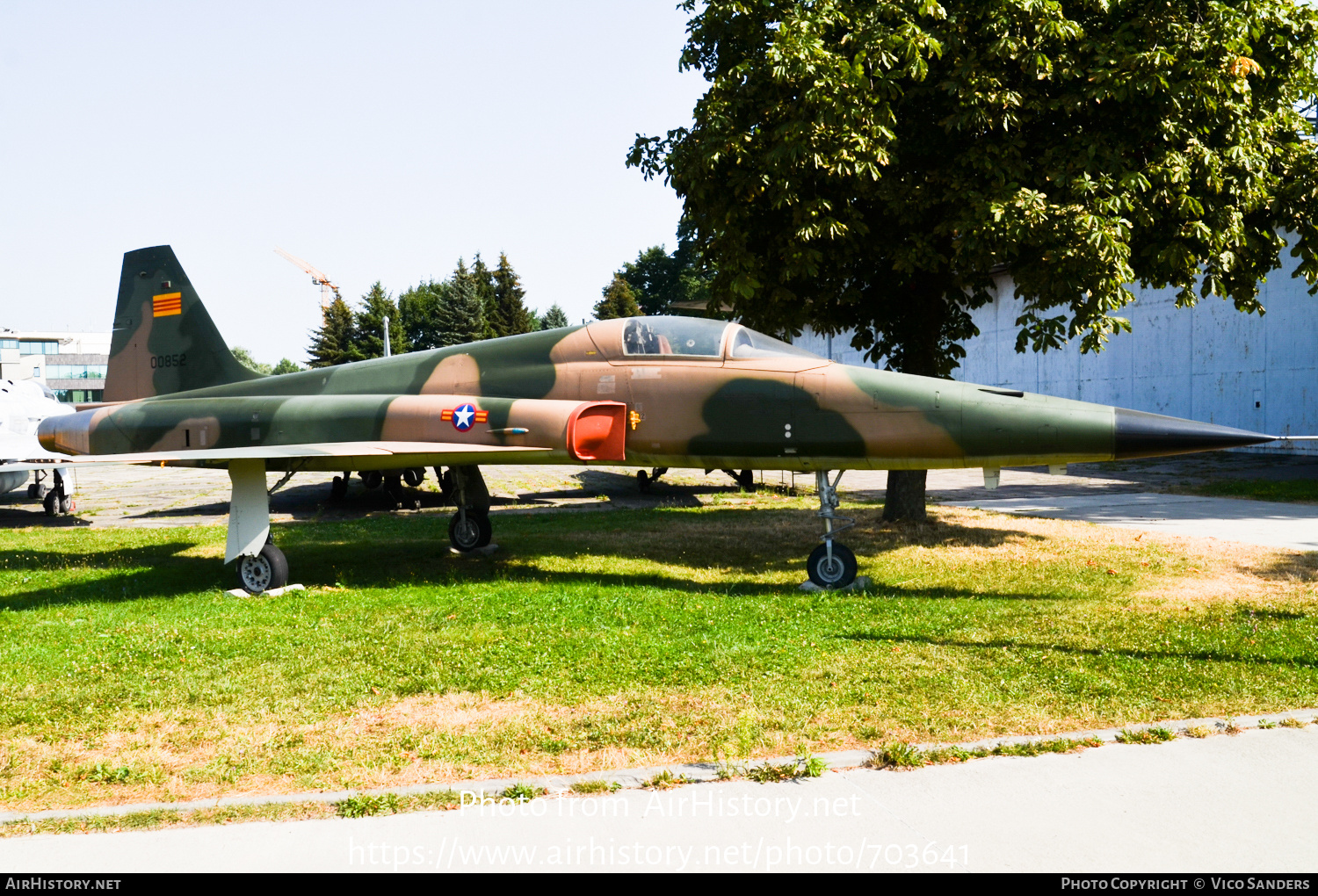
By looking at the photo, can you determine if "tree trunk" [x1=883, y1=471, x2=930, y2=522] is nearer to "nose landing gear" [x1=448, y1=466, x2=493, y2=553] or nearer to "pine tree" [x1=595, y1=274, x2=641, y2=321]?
"nose landing gear" [x1=448, y1=466, x2=493, y2=553]

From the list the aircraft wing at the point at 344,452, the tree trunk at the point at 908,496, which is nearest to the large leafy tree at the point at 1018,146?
the tree trunk at the point at 908,496

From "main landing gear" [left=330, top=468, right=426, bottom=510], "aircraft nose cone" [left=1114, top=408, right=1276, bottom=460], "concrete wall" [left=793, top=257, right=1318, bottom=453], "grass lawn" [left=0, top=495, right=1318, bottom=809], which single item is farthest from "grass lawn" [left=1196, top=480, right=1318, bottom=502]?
"main landing gear" [left=330, top=468, right=426, bottom=510]

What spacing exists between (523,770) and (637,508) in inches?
516

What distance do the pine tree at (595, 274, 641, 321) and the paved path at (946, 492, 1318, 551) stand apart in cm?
7371

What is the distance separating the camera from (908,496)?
14.1 metres

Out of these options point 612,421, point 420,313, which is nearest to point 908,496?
point 612,421

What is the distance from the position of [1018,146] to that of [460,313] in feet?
231

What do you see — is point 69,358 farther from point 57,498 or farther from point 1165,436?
point 1165,436

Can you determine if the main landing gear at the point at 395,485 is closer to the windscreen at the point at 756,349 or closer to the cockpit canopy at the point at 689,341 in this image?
the cockpit canopy at the point at 689,341

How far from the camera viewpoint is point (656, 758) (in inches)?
183

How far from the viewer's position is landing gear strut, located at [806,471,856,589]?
9211mm

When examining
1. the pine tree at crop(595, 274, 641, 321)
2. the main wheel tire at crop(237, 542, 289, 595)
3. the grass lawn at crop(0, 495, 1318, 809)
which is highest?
the pine tree at crop(595, 274, 641, 321)

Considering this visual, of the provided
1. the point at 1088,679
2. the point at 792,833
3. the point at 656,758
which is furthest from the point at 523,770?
the point at 1088,679

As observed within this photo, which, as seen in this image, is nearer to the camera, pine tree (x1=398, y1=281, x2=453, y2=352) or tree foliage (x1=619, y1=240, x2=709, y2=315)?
pine tree (x1=398, y1=281, x2=453, y2=352)
